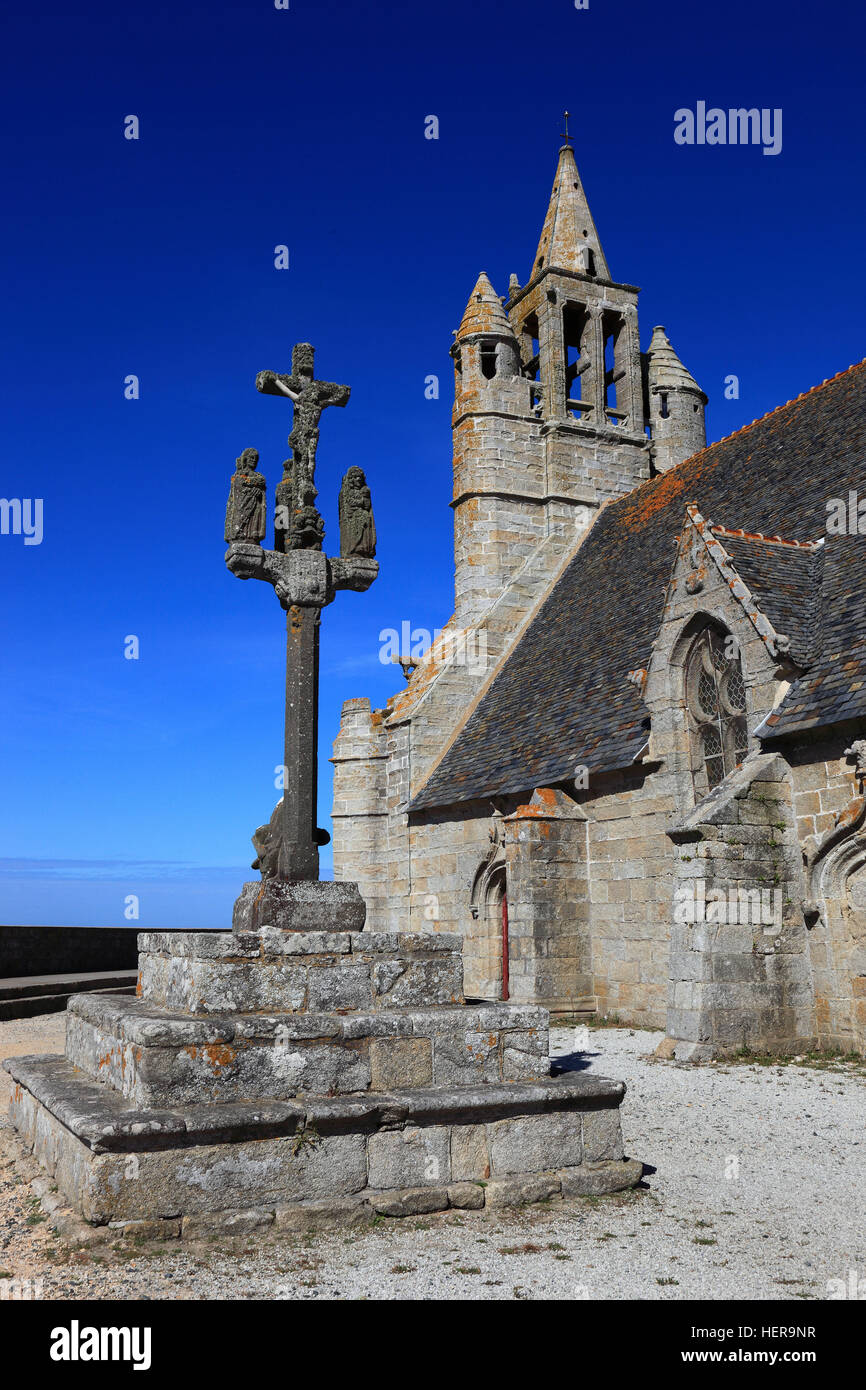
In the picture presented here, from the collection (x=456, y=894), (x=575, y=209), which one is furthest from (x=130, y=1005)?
(x=575, y=209)

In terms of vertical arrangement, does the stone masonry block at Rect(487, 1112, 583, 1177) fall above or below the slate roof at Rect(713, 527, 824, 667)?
below

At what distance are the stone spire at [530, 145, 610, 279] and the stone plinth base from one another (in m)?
20.9

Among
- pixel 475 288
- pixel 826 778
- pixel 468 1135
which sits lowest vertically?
pixel 468 1135

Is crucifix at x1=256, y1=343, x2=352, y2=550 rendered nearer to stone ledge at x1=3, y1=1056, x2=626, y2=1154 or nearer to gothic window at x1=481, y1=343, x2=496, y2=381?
stone ledge at x1=3, y1=1056, x2=626, y2=1154

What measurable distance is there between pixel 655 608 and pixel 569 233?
12434mm

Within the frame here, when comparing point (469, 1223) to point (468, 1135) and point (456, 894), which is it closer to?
point (468, 1135)

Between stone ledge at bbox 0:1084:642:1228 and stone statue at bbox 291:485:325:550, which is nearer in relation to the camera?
stone ledge at bbox 0:1084:642:1228

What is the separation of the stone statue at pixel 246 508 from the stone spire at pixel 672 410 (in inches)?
694

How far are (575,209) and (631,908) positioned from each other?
17569 mm

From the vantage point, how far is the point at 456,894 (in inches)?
653

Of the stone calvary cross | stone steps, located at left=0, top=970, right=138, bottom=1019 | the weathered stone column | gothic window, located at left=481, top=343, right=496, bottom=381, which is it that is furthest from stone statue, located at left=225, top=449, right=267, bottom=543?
gothic window, located at left=481, top=343, right=496, bottom=381

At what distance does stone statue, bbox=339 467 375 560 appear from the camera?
21.2ft
